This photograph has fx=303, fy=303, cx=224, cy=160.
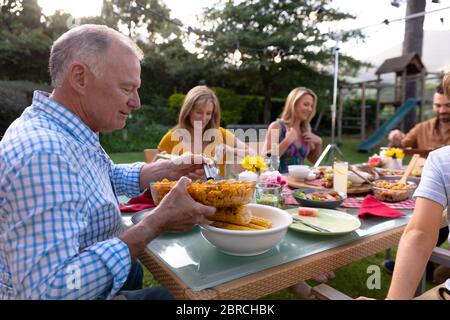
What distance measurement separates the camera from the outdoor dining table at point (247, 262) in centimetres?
87

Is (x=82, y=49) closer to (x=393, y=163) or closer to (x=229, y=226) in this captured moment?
(x=229, y=226)

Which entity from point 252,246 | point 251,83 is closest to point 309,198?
point 252,246

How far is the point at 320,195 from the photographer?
162 centimetres

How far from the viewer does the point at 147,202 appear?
1.58 meters

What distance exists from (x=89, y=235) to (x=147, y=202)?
2.04 feet

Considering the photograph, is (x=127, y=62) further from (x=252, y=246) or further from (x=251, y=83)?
(x=251, y=83)

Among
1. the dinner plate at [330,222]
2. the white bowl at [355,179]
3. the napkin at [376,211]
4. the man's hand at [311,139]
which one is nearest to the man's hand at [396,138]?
the man's hand at [311,139]

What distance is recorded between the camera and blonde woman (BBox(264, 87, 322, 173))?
127 inches

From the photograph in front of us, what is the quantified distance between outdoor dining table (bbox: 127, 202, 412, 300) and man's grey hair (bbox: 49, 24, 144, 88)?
669mm

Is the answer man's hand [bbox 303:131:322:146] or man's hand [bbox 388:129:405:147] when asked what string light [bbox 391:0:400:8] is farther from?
man's hand [bbox 303:131:322:146]

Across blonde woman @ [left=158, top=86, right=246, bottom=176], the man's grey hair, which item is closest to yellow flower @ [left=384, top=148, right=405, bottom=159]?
blonde woman @ [left=158, top=86, right=246, bottom=176]

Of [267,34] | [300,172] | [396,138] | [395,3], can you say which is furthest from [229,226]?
[267,34]

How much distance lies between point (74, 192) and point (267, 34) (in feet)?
40.2

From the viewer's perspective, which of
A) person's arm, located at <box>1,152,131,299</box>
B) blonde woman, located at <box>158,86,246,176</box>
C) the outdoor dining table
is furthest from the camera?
blonde woman, located at <box>158,86,246,176</box>
